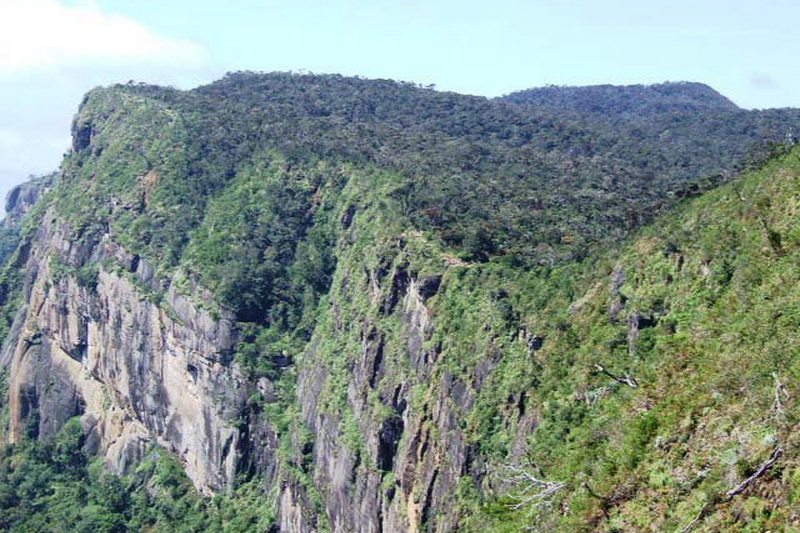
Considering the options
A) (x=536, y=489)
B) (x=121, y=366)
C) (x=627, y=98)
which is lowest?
(x=121, y=366)

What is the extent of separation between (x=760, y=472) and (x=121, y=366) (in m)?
A: 73.7

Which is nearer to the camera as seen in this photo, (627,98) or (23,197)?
(23,197)

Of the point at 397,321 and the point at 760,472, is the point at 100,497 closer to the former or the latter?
the point at 397,321

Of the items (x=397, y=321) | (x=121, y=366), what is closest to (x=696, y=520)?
(x=397, y=321)

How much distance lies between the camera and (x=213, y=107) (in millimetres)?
108625

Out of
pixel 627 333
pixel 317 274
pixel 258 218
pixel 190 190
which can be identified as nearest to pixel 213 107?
pixel 190 190

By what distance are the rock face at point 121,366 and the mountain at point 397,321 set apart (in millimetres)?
276

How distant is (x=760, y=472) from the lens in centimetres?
1522

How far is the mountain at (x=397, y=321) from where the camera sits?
2122cm

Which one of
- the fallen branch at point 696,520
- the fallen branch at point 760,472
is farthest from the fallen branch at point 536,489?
the fallen branch at point 760,472

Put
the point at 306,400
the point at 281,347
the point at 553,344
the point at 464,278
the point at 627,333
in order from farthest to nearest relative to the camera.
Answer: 1. the point at 281,347
2. the point at 306,400
3. the point at 464,278
4. the point at 553,344
5. the point at 627,333

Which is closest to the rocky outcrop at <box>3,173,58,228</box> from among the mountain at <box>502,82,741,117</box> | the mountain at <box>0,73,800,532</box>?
the mountain at <box>0,73,800,532</box>

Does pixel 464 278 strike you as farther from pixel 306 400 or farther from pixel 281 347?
pixel 281 347

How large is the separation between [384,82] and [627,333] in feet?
373
